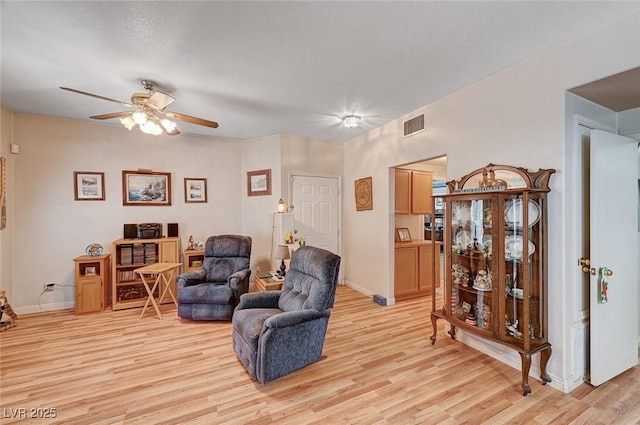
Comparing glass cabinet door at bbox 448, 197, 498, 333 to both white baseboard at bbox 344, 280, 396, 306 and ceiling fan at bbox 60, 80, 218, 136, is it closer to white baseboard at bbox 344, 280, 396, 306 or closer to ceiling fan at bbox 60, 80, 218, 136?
white baseboard at bbox 344, 280, 396, 306

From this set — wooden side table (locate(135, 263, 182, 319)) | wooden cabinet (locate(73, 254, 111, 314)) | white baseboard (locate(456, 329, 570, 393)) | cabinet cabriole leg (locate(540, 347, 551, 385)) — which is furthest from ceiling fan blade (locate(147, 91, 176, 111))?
cabinet cabriole leg (locate(540, 347, 551, 385))

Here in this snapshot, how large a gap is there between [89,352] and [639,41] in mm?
5197

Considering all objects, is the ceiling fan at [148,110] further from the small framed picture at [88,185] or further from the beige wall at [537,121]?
the beige wall at [537,121]

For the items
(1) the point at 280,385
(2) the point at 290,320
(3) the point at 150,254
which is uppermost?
(3) the point at 150,254

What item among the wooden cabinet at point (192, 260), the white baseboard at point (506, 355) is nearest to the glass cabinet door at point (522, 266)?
the white baseboard at point (506, 355)

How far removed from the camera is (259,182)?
4828 mm

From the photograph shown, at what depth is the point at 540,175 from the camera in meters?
2.18

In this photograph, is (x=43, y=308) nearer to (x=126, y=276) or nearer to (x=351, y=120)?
(x=126, y=276)

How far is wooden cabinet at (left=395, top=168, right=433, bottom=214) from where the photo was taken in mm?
4367

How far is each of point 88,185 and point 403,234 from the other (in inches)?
199

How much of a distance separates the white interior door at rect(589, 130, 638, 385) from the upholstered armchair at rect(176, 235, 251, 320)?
3584 millimetres

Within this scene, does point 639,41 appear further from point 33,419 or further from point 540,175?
point 33,419

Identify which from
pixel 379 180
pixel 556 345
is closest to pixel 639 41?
pixel 556 345

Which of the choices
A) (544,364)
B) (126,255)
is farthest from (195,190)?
(544,364)
